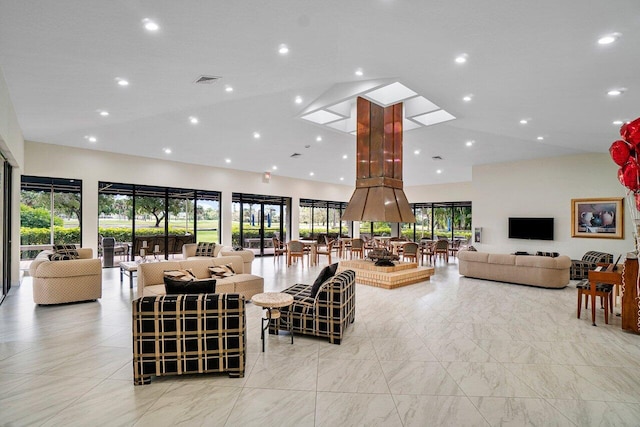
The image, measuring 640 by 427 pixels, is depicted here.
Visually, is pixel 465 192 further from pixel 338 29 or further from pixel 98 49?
pixel 98 49

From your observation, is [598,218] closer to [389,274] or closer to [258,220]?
[389,274]

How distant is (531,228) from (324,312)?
28.5 ft

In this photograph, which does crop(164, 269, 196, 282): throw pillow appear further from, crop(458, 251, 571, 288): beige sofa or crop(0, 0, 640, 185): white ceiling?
crop(458, 251, 571, 288): beige sofa

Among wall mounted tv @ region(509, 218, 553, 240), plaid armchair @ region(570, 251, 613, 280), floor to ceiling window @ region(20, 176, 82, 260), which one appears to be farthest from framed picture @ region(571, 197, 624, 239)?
floor to ceiling window @ region(20, 176, 82, 260)

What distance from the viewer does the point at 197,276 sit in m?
5.84

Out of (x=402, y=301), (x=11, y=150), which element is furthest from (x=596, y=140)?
(x=11, y=150)

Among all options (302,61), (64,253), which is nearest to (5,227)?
(64,253)

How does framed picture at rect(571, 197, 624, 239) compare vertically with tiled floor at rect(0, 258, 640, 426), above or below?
above

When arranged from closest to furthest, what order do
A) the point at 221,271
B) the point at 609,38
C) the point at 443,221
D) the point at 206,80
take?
the point at 609,38 → the point at 206,80 → the point at 221,271 → the point at 443,221

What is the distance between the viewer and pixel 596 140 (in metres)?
7.46

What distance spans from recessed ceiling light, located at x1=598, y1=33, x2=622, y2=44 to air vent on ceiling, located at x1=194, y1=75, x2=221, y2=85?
500cm

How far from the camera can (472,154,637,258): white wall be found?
876 cm

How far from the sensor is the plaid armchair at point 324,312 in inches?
158

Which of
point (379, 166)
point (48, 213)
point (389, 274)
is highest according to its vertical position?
point (379, 166)
